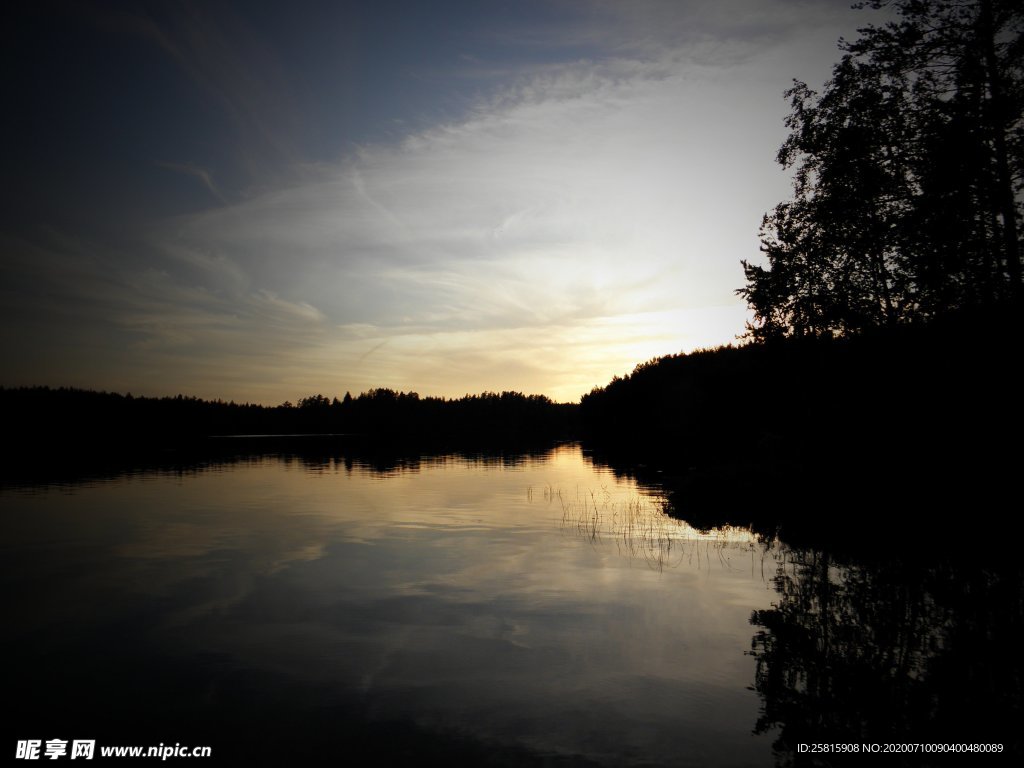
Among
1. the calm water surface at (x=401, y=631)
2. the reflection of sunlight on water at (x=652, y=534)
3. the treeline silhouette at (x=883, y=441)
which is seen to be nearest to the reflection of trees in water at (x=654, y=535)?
the reflection of sunlight on water at (x=652, y=534)

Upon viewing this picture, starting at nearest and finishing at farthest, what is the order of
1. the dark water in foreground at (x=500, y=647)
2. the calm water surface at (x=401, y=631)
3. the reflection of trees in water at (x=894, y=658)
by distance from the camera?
the reflection of trees in water at (x=894, y=658), the dark water in foreground at (x=500, y=647), the calm water surface at (x=401, y=631)

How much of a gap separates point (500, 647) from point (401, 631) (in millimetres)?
3136

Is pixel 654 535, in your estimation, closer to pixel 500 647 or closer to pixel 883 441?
pixel 883 441

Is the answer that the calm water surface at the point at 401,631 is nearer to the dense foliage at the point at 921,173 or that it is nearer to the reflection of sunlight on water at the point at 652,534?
the reflection of sunlight on water at the point at 652,534

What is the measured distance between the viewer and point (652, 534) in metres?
29.5

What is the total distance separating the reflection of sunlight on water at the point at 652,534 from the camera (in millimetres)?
24780

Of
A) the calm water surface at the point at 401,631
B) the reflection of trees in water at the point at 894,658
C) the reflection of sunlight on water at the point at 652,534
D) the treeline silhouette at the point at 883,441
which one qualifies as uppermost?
the treeline silhouette at the point at 883,441

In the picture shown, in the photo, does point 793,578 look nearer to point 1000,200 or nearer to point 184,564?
point 1000,200

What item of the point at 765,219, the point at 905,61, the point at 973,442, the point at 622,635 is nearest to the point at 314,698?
the point at 622,635

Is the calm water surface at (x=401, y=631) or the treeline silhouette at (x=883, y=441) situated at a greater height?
the treeline silhouette at (x=883, y=441)

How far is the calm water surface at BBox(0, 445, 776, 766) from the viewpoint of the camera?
1073cm

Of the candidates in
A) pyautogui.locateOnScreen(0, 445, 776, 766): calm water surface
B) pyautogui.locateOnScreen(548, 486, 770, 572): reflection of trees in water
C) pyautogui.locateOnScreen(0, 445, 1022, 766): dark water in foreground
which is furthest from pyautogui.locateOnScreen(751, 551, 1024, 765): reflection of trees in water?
pyautogui.locateOnScreen(548, 486, 770, 572): reflection of trees in water

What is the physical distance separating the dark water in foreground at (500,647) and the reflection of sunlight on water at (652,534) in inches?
9.7

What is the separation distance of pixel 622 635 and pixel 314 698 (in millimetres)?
8067
